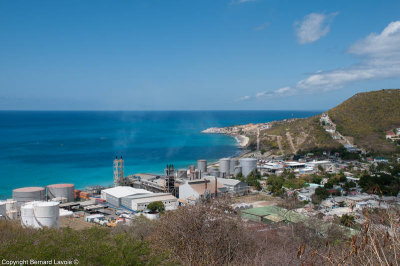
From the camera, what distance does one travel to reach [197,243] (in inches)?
320

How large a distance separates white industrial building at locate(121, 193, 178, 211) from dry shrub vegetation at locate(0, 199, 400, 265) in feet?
25.7

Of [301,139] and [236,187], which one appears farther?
[301,139]

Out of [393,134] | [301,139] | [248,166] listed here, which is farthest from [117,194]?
[393,134]

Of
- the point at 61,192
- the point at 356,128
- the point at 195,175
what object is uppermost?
the point at 356,128

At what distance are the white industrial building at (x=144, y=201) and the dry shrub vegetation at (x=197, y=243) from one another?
7.84 m

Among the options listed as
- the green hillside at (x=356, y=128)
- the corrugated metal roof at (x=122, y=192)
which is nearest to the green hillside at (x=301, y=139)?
the green hillside at (x=356, y=128)

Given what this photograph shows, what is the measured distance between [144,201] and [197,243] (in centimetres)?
1366

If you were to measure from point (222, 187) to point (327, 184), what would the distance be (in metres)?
7.89

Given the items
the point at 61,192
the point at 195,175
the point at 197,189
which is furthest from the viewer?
the point at 195,175

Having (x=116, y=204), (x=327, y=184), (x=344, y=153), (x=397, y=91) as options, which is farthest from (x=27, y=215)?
(x=397, y=91)

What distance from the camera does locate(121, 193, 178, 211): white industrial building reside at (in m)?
20.8

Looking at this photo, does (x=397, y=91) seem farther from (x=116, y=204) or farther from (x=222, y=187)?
(x=116, y=204)

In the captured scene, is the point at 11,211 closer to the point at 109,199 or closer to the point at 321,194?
the point at 109,199

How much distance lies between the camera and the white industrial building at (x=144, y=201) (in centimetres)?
2081
